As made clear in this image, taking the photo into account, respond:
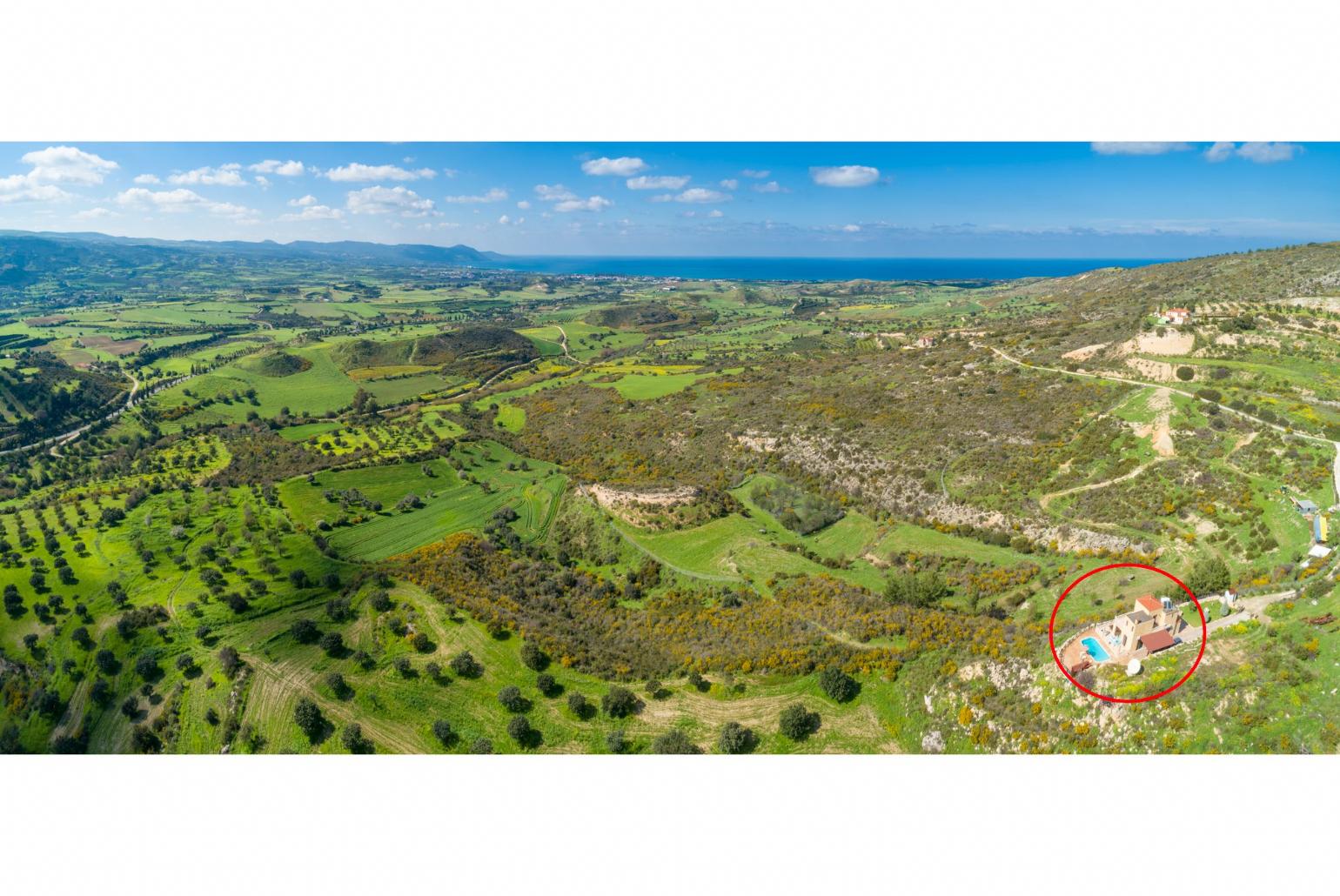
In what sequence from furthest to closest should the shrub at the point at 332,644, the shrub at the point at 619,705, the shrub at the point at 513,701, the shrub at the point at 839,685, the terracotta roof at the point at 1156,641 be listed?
1. the shrub at the point at 332,644
2. the shrub at the point at 513,701
3. the shrub at the point at 619,705
4. the shrub at the point at 839,685
5. the terracotta roof at the point at 1156,641

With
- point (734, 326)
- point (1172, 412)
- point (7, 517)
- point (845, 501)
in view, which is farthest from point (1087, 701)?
point (734, 326)

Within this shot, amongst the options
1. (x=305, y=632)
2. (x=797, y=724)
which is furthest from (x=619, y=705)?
(x=305, y=632)

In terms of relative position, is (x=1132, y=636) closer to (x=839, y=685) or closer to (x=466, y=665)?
(x=839, y=685)

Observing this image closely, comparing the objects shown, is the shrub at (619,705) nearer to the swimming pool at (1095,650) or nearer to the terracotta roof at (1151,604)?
the swimming pool at (1095,650)

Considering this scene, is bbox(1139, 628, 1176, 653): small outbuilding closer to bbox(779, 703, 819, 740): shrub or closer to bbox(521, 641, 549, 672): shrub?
bbox(779, 703, 819, 740): shrub

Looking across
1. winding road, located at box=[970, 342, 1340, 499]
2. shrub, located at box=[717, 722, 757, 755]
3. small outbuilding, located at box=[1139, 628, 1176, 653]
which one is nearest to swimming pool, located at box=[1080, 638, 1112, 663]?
small outbuilding, located at box=[1139, 628, 1176, 653]

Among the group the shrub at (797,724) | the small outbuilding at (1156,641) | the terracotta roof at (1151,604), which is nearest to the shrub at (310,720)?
the shrub at (797,724)
